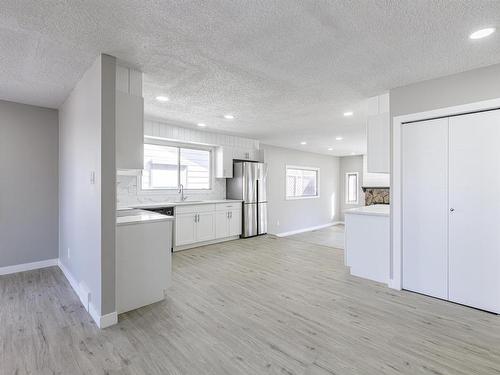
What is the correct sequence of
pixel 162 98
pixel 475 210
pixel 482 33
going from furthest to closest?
pixel 162 98
pixel 475 210
pixel 482 33

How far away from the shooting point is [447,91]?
9.11 feet

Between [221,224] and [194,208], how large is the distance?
790mm

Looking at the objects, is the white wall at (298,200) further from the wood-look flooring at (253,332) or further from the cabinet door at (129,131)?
the cabinet door at (129,131)

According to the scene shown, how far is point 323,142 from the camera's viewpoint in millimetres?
6973

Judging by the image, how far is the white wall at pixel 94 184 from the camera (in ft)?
7.48

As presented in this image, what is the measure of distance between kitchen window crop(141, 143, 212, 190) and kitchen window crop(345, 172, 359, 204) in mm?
5990

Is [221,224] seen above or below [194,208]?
below

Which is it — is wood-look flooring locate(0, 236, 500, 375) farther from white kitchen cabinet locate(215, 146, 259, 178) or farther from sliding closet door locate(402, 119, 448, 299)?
white kitchen cabinet locate(215, 146, 259, 178)

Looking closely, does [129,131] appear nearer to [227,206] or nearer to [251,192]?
[227,206]

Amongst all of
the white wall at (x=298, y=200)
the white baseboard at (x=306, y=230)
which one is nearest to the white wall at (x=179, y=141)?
the white wall at (x=298, y=200)

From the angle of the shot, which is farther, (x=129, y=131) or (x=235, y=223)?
(x=235, y=223)

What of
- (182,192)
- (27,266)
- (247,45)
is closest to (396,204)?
(247,45)

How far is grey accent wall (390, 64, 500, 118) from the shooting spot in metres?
2.55

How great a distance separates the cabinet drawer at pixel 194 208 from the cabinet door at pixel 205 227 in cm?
8
